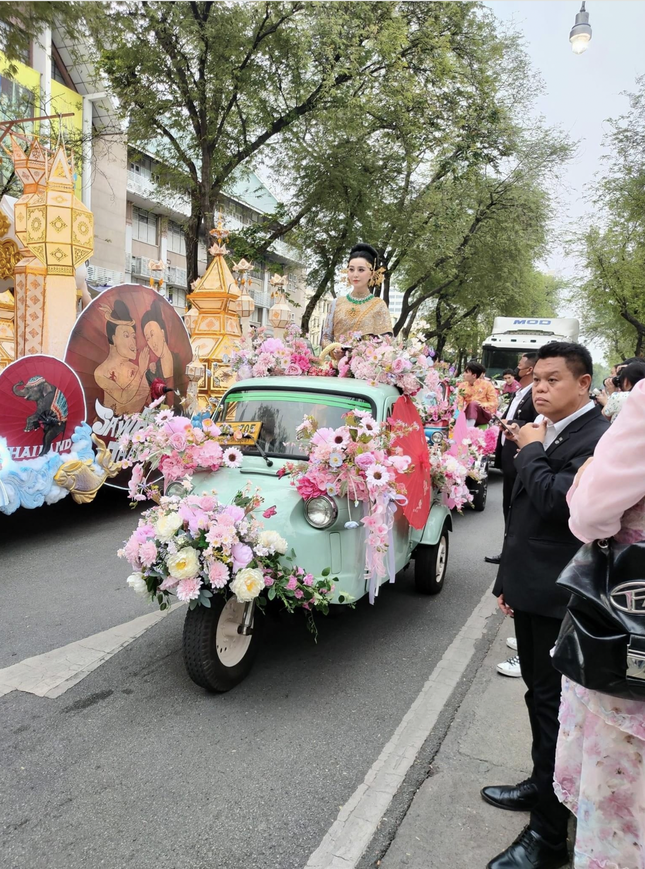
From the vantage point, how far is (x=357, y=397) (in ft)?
14.0

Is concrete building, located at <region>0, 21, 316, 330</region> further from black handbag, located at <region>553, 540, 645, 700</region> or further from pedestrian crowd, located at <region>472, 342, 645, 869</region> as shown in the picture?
black handbag, located at <region>553, 540, 645, 700</region>

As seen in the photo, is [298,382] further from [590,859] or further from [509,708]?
[590,859]

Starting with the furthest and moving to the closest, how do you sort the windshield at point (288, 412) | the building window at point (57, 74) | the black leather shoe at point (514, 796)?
the building window at point (57, 74) < the windshield at point (288, 412) < the black leather shoe at point (514, 796)

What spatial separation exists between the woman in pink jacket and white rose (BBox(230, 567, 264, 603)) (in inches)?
67.2

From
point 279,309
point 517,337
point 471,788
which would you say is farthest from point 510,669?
point 517,337

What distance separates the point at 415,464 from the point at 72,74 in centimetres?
2612

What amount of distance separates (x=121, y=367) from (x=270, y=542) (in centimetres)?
→ 542

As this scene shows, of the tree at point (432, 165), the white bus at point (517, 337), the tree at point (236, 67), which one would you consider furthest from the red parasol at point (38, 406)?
the white bus at point (517, 337)

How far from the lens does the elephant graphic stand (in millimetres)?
6297

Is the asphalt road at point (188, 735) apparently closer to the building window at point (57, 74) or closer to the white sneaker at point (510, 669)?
the white sneaker at point (510, 669)

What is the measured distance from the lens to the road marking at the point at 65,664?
11.5 ft

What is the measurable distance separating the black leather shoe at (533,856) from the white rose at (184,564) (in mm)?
1834

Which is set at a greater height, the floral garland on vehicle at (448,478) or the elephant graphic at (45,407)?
the elephant graphic at (45,407)

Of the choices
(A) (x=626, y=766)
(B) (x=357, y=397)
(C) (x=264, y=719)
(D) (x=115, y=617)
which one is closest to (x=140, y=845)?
(C) (x=264, y=719)
